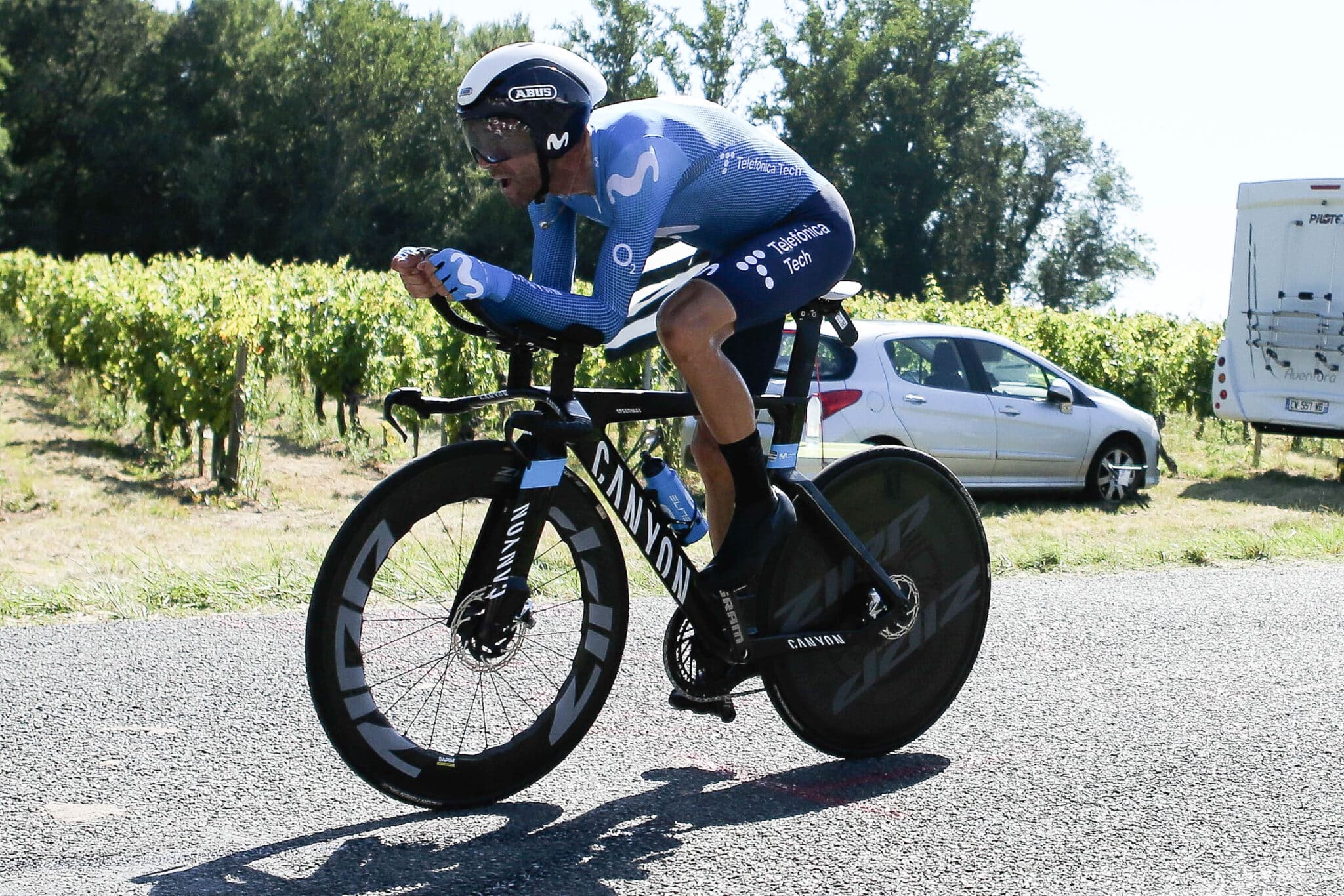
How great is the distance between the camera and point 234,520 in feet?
40.9

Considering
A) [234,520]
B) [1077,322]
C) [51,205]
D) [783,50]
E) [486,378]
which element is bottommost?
[234,520]

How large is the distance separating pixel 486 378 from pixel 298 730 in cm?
1186

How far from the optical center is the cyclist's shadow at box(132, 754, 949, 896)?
298cm

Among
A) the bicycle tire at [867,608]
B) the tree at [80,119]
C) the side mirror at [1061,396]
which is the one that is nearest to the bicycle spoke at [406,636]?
the bicycle tire at [867,608]

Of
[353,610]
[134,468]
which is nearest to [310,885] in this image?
[353,610]

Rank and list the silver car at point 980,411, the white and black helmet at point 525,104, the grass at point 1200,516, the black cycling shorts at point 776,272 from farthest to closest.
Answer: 1. the silver car at point 980,411
2. the grass at point 1200,516
3. the black cycling shorts at point 776,272
4. the white and black helmet at point 525,104

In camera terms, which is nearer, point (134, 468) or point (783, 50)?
point (134, 468)

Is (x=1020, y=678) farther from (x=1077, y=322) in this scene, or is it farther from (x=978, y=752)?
(x=1077, y=322)

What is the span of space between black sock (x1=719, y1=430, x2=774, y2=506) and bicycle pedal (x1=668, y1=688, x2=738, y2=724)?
57 cm

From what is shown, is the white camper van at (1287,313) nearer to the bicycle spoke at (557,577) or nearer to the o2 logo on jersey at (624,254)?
the bicycle spoke at (557,577)

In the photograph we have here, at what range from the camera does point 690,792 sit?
12.2ft

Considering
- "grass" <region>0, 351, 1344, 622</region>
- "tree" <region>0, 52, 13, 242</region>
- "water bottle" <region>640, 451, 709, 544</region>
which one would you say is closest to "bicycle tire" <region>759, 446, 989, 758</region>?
"water bottle" <region>640, 451, 709, 544</region>

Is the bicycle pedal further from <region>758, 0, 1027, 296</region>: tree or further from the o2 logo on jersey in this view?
<region>758, 0, 1027, 296</region>: tree

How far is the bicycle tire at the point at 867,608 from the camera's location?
4.02m
